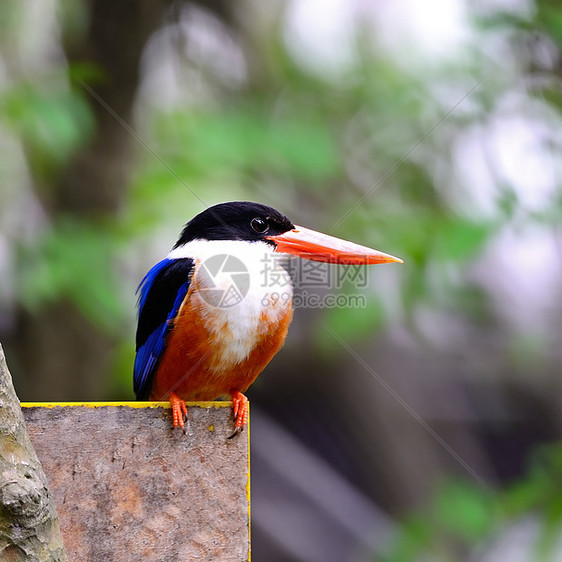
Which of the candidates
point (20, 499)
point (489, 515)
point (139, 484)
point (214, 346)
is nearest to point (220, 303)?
A: point (214, 346)

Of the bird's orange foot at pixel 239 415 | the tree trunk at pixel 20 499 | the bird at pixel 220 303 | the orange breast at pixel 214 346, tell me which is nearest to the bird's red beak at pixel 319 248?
the bird at pixel 220 303

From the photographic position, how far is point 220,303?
2.11 meters

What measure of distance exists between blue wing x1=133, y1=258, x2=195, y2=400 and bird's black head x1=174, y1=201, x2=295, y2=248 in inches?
5.5

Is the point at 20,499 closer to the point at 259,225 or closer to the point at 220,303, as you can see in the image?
the point at 220,303

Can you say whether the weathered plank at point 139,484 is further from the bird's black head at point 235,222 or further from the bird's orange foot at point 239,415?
the bird's black head at point 235,222

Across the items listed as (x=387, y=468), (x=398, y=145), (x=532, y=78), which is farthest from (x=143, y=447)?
(x=387, y=468)

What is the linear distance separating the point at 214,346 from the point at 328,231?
1.82m

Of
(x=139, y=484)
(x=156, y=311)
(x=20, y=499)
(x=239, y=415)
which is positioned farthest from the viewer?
(x=156, y=311)

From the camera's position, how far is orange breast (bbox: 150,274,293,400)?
210cm

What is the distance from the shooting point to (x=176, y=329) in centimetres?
213

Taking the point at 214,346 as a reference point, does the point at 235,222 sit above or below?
above

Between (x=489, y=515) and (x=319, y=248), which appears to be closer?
(x=319, y=248)

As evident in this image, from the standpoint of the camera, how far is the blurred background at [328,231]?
334 centimetres

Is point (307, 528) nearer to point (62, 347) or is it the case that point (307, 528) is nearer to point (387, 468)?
point (387, 468)
